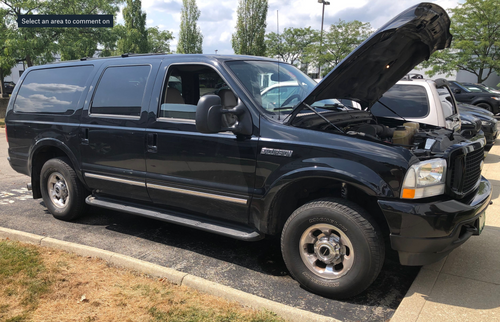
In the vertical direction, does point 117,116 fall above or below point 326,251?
above

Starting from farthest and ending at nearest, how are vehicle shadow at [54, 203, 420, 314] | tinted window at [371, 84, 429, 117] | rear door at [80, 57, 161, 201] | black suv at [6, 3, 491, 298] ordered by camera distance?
tinted window at [371, 84, 429, 117], rear door at [80, 57, 161, 201], vehicle shadow at [54, 203, 420, 314], black suv at [6, 3, 491, 298]

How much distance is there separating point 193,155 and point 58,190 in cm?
249

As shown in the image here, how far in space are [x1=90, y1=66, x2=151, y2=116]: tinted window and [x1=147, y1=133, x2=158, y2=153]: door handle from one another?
333 millimetres

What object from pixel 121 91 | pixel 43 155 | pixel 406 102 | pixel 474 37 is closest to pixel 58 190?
pixel 43 155

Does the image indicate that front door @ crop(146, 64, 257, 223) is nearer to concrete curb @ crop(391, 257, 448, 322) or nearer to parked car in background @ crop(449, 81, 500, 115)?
concrete curb @ crop(391, 257, 448, 322)

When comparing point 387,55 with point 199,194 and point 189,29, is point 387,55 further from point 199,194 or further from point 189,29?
point 189,29

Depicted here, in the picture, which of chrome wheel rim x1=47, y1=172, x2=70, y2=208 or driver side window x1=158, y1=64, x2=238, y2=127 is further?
chrome wheel rim x1=47, y1=172, x2=70, y2=208

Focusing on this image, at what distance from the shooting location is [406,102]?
249 inches

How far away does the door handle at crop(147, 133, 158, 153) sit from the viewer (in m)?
4.02

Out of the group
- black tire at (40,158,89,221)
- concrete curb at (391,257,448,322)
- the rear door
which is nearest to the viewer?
concrete curb at (391,257,448,322)

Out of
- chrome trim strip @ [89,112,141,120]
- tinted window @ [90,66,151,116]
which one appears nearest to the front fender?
chrome trim strip @ [89,112,141,120]

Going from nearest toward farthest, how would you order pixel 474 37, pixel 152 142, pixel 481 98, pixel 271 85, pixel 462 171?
pixel 462 171 → pixel 271 85 → pixel 152 142 → pixel 481 98 → pixel 474 37

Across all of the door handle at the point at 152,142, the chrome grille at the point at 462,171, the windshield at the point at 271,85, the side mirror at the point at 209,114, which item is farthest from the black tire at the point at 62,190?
the chrome grille at the point at 462,171

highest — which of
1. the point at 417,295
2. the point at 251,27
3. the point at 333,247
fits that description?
the point at 251,27
